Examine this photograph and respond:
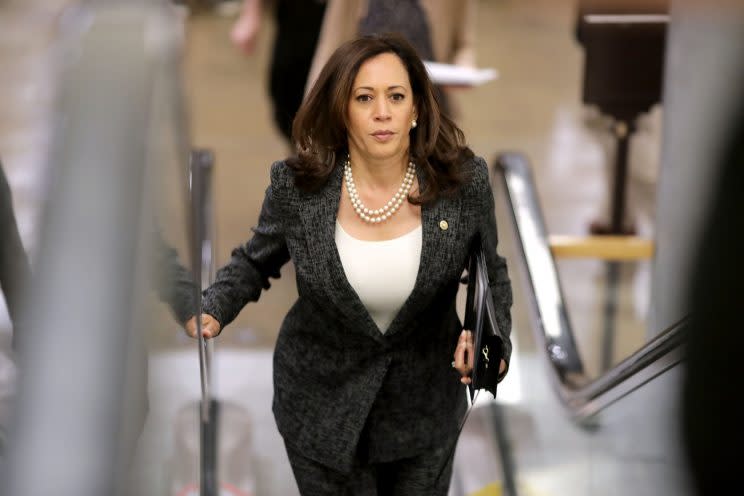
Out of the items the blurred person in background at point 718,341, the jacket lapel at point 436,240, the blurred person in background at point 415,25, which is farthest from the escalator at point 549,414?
the blurred person in background at point 718,341

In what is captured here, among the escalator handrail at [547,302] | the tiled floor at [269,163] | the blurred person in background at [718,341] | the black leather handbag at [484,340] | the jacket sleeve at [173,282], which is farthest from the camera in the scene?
the escalator handrail at [547,302]

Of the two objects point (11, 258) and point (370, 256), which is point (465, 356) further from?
point (11, 258)

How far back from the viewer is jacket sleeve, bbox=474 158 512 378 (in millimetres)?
2260

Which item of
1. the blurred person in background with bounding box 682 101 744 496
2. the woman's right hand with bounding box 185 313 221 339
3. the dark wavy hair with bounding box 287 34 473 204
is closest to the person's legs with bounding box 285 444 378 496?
the woman's right hand with bounding box 185 313 221 339

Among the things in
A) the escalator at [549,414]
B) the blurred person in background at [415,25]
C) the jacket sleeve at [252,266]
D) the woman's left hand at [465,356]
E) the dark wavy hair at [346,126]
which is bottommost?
the escalator at [549,414]

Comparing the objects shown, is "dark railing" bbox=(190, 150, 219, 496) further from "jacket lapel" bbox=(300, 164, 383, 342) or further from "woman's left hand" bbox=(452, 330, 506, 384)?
"woman's left hand" bbox=(452, 330, 506, 384)

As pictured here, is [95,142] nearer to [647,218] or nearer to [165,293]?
[165,293]

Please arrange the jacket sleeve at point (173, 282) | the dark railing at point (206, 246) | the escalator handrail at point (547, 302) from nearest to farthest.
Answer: the jacket sleeve at point (173, 282), the escalator handrail at point (547, 302), the dark railing at point (206, 246)

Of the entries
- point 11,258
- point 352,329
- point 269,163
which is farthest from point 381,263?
point 269,163

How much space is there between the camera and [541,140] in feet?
30.2

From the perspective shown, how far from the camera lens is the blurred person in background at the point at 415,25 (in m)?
4.63

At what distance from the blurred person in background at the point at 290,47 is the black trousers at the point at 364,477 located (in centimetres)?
345

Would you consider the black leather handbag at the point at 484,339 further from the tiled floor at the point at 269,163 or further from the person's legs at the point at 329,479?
the tiled floor at the point at 269,163

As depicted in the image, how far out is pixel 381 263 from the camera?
7.39 ft
